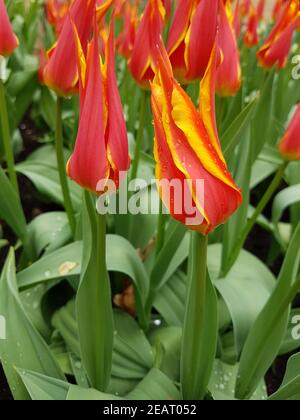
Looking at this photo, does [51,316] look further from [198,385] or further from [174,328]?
[198,385]

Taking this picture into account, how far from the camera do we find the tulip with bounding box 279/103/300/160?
76 centimetres

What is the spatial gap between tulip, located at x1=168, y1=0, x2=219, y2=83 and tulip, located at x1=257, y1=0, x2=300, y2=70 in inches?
8.5

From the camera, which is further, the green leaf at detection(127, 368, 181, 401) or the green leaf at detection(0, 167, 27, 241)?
the green leaf at detection(0, 167, 27, 241)

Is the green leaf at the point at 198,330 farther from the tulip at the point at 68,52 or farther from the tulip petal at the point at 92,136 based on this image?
the tulip at the point at 68,52

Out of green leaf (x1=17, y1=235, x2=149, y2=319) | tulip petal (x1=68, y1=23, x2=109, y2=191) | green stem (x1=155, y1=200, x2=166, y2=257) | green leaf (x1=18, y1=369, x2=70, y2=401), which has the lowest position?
green leaf (x1=18, y1=369, x2=70, y2=401)

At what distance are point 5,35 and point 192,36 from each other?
271mm

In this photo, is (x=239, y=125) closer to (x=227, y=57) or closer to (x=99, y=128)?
(x=227, y=57)

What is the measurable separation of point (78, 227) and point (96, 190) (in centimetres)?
41

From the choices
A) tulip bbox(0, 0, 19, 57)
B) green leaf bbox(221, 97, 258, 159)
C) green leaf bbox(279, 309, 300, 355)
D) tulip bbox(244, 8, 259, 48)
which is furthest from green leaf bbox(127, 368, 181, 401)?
tulip bbox(244, 8, 259, 48)

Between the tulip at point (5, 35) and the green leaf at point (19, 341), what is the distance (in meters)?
0.27

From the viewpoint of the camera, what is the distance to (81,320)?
2.49 ft

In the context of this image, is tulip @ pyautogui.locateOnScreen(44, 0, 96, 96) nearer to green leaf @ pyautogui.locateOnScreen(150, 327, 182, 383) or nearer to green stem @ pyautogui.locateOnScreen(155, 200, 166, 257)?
green stem @ pyautogui.locateOnScreen(155, 200, 166, 257)

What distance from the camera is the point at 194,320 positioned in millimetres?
690

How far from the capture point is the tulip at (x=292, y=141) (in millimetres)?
760
